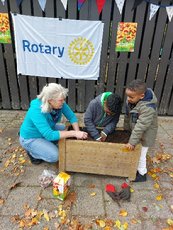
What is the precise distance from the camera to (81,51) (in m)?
4.40

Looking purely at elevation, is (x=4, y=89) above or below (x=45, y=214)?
above

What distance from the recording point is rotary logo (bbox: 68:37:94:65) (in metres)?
4.32

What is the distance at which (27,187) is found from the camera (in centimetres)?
274

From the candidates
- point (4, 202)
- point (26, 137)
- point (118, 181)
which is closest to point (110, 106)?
point (118, 181)

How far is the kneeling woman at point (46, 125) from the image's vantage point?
260cm

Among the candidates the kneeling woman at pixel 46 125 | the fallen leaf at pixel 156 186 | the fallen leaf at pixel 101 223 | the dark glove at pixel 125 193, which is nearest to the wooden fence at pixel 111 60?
the kneeling woman at pixel 46 125

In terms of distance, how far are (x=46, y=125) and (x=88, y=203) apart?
1.15 m

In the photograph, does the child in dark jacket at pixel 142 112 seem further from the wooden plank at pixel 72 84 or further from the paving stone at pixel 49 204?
the wooden plank at pixel 72 84

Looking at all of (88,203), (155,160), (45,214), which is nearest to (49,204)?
(45,214)

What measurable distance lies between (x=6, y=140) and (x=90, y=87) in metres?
2.23

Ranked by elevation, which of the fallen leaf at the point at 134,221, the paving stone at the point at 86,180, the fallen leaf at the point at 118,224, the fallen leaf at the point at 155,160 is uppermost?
the fallen leaf at the point at 155,160

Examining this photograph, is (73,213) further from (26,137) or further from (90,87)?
(90,87)

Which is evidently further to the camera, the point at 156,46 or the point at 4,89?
the point at 4,89

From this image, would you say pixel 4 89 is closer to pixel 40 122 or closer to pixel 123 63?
pixel 40 122
